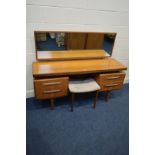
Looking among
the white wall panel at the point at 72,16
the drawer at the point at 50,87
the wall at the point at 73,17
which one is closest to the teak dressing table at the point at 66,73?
the drawer at the point at 50,87

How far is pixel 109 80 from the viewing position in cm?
221

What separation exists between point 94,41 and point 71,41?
13.9 inches

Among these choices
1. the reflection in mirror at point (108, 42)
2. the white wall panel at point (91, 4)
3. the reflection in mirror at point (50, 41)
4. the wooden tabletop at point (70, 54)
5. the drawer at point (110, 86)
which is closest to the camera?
Result: the white wall panel at point (91, 4)

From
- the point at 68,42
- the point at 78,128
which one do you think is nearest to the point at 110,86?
the point at 78,128

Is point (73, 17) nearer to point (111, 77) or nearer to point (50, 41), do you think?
point (50, 41)

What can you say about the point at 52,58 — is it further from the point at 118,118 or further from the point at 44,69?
the point at 118,118

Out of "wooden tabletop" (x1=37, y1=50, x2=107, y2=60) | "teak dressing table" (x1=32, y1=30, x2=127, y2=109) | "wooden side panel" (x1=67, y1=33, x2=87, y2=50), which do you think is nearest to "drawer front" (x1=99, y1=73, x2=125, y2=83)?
"teak dressing table" (x1=32, y1=30, x2=127, y2=109)

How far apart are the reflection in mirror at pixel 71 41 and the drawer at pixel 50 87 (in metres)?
0.47

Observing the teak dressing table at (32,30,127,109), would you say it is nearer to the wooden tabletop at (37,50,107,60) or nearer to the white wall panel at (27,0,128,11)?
the wooden tabletop at (37,50,107,60)

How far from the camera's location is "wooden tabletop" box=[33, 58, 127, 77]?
1.91 metres

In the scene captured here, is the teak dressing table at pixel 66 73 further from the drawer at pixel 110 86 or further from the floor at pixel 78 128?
the floor at pixel 78 128

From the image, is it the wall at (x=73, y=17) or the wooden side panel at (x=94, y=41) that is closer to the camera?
the wall at (x=73, y=17)

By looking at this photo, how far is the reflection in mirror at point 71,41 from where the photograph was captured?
2.01 metres
